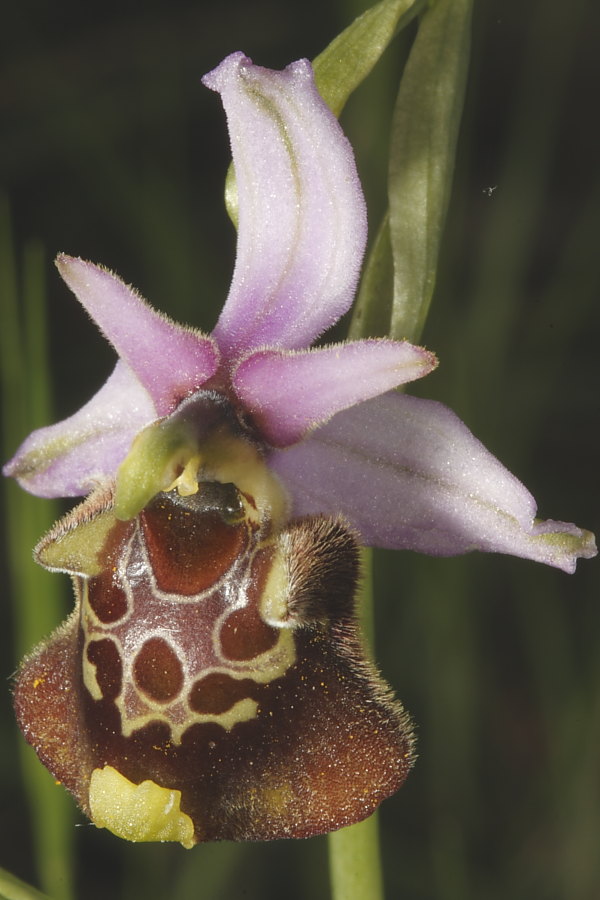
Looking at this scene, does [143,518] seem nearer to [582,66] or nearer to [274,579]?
[274,579]

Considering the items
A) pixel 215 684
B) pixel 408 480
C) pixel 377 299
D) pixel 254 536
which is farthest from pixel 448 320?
pixel 215 684

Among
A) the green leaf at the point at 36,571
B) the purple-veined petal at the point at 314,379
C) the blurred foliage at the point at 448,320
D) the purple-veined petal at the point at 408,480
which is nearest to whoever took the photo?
the purple-veined petal at the point at 314,379

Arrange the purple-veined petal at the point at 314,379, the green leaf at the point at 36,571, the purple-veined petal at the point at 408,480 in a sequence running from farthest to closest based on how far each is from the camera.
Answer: the green leaf at the point at 36,571, the purple-veined petal at the point at 408,480, the purple-veined petal at the point at 314,379

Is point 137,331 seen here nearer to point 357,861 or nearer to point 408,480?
point 408,480

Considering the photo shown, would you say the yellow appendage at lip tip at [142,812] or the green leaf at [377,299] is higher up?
the green leaf at [377,299]

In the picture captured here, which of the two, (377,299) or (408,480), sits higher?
(377,299)

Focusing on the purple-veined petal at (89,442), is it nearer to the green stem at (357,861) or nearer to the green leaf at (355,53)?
the green leaf at (355,53)

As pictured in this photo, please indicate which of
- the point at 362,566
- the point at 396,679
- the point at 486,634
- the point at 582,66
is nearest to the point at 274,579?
the point at 362,566

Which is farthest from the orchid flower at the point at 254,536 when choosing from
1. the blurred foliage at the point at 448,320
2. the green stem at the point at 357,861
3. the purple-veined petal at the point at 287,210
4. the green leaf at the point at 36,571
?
the blurred foliage at the point at 448,320
